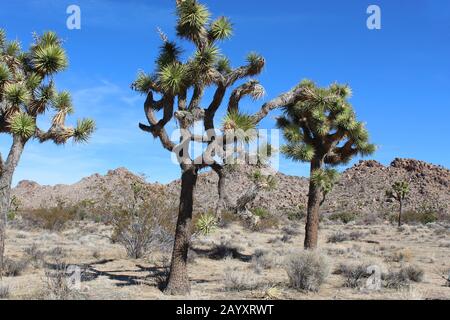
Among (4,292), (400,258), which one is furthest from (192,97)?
(400,258)

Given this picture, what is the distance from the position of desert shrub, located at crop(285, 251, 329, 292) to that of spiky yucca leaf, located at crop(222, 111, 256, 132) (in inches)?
153

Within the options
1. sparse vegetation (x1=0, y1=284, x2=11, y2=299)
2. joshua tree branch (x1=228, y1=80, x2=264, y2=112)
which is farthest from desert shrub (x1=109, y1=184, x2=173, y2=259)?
joshua tree branch (x1=228, y1=80, x2=264, y2=112)

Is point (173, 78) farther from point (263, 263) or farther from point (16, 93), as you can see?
point (263, 263)

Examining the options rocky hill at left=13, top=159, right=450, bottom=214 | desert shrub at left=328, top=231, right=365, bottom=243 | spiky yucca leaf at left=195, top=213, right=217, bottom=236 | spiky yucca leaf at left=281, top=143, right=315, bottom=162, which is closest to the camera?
spiky yucca leaf at left=195, top=213, right=217, bottom=236

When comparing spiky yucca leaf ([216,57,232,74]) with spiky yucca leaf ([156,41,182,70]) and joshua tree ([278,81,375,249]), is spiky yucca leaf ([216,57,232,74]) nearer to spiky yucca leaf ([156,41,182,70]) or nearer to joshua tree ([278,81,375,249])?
spiky yucca leaf ([156,41,182,70])

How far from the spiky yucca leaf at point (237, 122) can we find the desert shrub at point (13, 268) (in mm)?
6928

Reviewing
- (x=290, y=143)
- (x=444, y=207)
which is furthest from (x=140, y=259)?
(x=444, y=207)

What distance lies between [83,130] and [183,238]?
12.6 feet

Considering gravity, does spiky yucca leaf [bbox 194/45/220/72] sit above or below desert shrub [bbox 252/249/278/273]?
above

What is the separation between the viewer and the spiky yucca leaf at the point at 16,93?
11312 millimetres

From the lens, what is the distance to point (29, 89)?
11.8 m

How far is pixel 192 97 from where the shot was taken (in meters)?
11.0

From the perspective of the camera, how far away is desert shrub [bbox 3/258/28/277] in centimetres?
1248

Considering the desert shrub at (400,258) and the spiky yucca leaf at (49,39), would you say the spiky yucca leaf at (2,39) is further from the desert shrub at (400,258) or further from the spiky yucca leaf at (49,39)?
the desert shrub at (400,258)
